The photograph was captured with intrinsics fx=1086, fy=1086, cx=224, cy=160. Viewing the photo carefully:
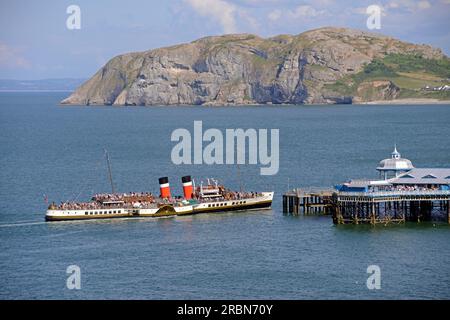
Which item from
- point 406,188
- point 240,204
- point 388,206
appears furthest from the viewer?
point 240,204

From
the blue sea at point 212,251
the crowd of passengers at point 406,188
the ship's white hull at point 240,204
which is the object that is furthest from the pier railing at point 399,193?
the ship's white hull at point 240,204

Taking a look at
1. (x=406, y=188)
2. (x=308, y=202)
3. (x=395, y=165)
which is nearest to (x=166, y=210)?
(x=308, y=202)

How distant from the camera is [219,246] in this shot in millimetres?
81125

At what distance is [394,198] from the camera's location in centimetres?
9031

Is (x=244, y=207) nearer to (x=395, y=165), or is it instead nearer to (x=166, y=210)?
(x=166, y=210)

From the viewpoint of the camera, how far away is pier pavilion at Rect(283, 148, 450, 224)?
8988cm

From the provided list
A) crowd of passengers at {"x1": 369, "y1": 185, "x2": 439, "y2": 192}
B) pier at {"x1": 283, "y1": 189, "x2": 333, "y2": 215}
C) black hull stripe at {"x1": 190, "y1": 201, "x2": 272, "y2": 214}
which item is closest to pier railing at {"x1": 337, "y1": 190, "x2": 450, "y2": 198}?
crowd of passengers at {"x1": 369, "y1": 185, "x2": 439, "y2": 192}

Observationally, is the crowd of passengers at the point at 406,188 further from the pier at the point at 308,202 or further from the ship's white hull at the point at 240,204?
the ship's white hull at the point at 240,204

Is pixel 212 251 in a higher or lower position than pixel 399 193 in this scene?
lower

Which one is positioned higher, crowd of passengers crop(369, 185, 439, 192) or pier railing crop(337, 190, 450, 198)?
crowd of passengers crop(369, 185, 439, 192)

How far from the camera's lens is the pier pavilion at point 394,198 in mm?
89875

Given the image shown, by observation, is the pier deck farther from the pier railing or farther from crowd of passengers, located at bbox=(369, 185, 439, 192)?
crowd of passengers, located at bbox=(369, 185, 439, 192)

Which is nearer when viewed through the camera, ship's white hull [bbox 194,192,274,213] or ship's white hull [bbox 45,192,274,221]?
ship's white hull [bbox 45,192,274,221]
